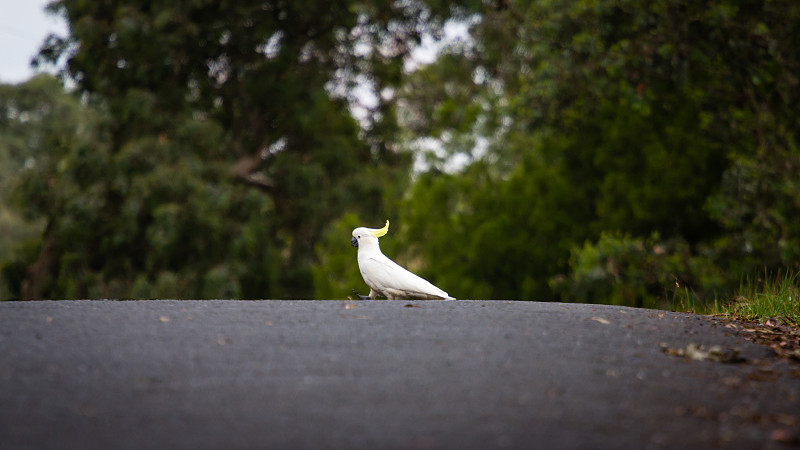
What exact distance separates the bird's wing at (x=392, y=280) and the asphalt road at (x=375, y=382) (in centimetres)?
95

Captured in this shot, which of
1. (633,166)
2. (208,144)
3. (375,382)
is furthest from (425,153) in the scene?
(375,382)

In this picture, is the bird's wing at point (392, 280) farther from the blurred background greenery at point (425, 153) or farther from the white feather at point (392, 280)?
the blurred background greenery at point (425, 153)

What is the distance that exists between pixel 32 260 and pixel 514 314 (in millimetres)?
12212

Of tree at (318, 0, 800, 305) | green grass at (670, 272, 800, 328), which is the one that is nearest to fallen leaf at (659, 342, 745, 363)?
green grass at (670, 272, 800, 328)

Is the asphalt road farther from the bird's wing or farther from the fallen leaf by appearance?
the bird's wing

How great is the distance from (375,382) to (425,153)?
1153 centimetres

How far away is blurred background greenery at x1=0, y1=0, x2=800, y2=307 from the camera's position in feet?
29.2

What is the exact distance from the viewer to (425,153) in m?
14.4

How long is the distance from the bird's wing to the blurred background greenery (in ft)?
9.48

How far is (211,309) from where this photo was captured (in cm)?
466

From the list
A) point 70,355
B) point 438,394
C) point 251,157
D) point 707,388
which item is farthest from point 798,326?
point 251,157

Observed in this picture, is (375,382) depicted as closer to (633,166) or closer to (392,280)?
(392,280)

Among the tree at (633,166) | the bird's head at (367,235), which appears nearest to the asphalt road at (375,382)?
the bird's head at (367,235)

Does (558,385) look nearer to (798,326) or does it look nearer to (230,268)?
(798,326)
